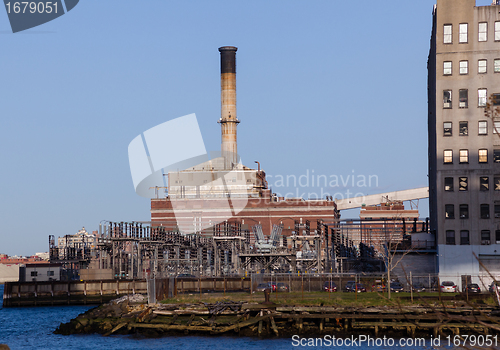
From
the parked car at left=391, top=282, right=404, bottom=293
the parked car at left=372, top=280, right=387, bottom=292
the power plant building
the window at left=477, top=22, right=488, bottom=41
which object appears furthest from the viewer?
the power plant building

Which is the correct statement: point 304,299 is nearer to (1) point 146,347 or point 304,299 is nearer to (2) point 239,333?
(2) point 239,333

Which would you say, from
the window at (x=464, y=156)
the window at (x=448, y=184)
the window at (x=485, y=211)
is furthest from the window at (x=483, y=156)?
the window at (x=485, y=211)

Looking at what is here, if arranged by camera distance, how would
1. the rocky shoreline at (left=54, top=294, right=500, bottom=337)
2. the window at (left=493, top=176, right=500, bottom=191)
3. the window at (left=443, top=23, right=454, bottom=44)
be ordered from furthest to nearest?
1. the window at (left=443, top=23, right=454, bottom=44)
2. the window at (left=493, top=176, right=500, bottom=191)
3. the rocky shoreline at (left=54, top=294, right=500, bottom=337)

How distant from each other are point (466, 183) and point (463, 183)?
321 millimetres

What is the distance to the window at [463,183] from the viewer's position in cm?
7331

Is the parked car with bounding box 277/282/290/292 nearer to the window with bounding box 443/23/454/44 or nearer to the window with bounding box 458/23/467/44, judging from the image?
the window with bounding box 443/23/454/44

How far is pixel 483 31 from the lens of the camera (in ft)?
238

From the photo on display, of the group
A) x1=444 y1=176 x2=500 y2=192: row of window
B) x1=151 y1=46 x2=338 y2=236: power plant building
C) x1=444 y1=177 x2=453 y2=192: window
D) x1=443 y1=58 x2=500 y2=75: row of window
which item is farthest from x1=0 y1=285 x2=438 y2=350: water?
x1=151 y1=46 x2=338 y2=236: power plant building

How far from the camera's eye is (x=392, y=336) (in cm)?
4219

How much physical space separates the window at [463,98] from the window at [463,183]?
813 cm

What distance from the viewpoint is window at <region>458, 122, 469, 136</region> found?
2889 inches

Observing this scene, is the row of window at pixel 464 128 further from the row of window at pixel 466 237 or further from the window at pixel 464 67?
the row of window at pixel 466 237

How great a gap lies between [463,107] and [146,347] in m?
48.3

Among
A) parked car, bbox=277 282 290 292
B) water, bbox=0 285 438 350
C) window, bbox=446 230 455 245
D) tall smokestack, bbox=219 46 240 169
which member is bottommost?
water, bbox=0 285 438 350
